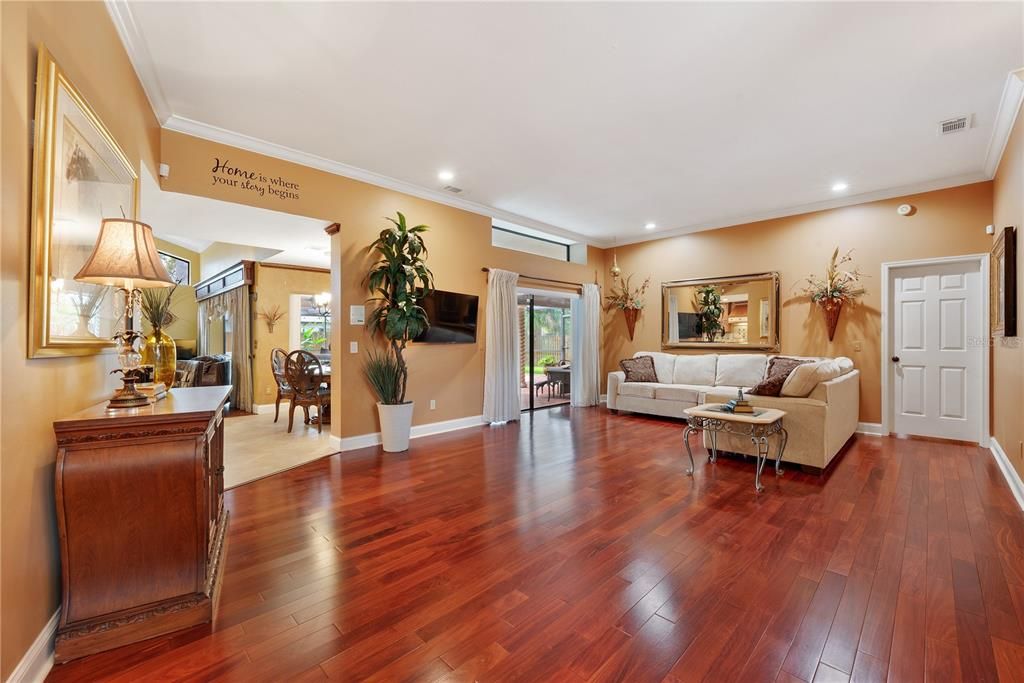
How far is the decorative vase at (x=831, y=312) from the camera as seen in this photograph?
215 inches

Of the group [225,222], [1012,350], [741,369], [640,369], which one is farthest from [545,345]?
[1012,350]

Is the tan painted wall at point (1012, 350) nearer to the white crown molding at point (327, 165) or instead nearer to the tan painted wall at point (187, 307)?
the white crown molding at point (327, 165)

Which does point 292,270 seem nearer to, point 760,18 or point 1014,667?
point 760,18

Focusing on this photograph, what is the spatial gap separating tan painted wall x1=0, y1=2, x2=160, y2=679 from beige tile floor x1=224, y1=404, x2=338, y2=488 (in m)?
1.99

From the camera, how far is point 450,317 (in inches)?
213

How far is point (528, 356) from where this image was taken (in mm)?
7328

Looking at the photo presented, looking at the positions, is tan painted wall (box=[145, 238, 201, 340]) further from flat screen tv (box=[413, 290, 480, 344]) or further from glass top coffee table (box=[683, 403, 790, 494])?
glass top coffee table (box=[683, 403, 790, 494])

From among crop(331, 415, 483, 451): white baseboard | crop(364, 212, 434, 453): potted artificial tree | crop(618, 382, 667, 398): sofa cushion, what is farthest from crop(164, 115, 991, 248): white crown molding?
crop(331, 415, 483, 451): white baseboard

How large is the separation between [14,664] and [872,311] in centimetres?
736

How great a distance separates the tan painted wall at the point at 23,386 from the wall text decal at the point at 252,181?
1.90 metres

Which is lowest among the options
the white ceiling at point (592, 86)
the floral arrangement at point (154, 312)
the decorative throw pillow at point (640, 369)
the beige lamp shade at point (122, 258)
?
the decorative throw pillow at point (640, 369)

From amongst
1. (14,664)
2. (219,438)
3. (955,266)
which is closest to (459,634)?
(14,664)

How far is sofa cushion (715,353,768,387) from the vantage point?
19.7 feet

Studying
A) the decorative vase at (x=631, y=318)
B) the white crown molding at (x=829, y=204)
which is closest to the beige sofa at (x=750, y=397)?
the decorative vase at (x=631, y=318)
